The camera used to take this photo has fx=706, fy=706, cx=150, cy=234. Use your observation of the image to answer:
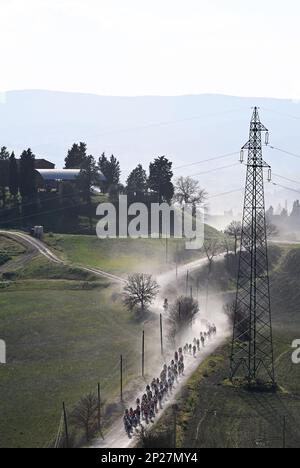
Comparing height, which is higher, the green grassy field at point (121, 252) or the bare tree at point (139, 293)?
the green grassy field at point (121, 252)

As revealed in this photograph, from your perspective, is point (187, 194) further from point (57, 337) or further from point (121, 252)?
point (57, 337)

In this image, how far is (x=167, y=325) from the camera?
77.5 meters

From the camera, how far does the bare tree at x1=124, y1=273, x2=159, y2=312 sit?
84.4m

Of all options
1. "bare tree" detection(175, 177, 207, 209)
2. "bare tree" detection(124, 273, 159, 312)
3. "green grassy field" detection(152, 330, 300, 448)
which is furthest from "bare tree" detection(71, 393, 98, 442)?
"bare tree" detection(175, 177, 207, 209)

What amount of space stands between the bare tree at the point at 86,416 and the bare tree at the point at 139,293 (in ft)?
110

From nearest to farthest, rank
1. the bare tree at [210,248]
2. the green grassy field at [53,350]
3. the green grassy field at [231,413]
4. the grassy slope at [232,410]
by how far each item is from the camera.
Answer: the green grassy field at [231,413], the grassy slope at [232,410], the green grassy field at [53,350], the bare tree at [210,248]

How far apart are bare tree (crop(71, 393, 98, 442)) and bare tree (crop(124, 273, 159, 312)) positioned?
3356 centimetres

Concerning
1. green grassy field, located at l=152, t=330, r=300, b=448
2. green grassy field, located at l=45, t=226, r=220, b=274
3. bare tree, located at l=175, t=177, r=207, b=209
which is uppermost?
bare tree, located at l=175, t=177, r=207, b=209

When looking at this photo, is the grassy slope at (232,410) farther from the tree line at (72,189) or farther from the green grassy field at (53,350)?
the tree line at (72,189)

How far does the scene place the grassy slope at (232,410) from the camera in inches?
1853

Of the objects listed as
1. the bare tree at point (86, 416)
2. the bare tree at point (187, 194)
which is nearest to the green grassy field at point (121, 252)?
the bare tree at point (187, 194)

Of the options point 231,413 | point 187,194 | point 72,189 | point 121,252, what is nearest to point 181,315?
point 231,413

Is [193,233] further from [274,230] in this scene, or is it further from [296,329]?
[296,329]

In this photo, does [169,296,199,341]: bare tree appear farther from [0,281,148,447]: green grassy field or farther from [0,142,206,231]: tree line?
[0,142,206,231]: tree line
